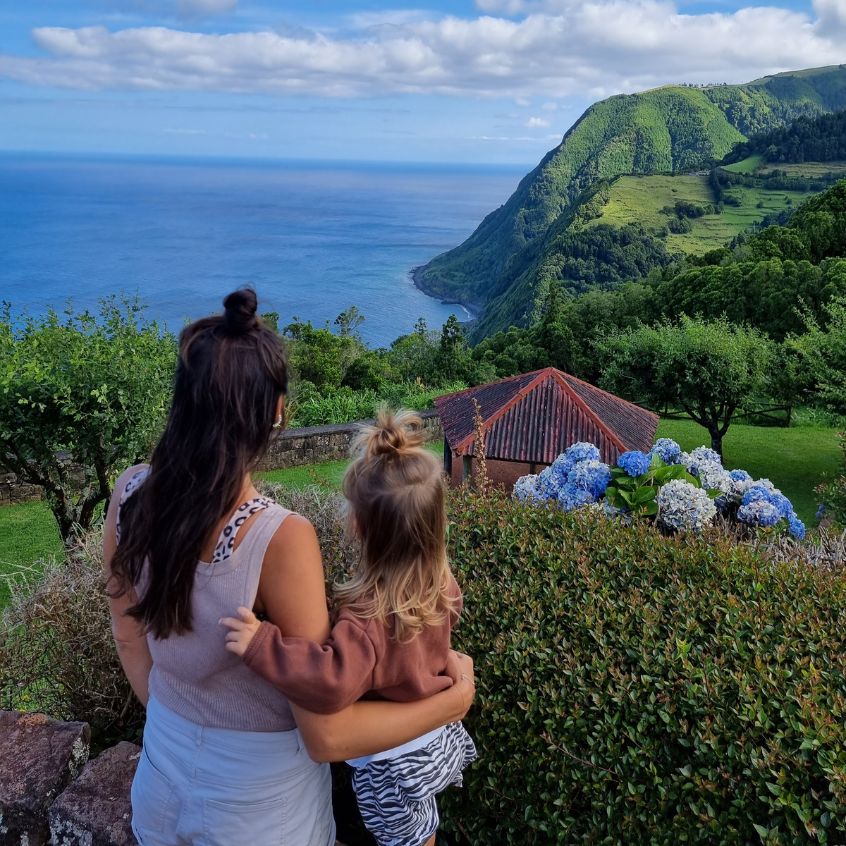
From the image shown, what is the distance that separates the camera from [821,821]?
2031 millimetres

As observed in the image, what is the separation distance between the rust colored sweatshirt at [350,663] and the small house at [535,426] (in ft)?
33.0

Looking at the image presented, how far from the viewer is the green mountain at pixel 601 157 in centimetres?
13200

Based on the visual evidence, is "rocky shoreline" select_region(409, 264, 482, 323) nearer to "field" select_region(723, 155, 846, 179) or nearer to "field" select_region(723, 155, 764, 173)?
"field" select_region(723, 155, 764, 173)

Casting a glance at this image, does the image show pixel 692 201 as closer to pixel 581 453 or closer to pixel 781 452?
pixel 781 452

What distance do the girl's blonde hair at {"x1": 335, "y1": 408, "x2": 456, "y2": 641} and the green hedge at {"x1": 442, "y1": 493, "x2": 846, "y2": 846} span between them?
80 centimetres

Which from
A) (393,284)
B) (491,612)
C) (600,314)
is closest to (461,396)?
(491,612)

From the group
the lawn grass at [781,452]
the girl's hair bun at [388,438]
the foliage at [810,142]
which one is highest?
the foliage at [810,142]

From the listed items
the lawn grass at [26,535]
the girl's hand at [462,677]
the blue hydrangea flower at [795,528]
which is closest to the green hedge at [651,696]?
the girl's hand at [462,677]

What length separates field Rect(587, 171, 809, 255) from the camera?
91.7 metres

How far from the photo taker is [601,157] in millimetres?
139750

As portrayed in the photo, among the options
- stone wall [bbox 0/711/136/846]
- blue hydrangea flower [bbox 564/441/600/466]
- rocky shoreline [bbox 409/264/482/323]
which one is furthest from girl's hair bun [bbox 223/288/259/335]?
rocky shoreline [bbox 409/264/482/323]

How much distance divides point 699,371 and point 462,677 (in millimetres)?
18630

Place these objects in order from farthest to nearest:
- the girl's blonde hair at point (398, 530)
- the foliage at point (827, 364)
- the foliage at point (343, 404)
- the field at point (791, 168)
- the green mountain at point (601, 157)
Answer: the green mountain at point (601, 157) → the field at point (791, 168) → the foliage at point (343, 404) → the foliage at point (827, 364) → the girl's blonde hair at point (398, 530)

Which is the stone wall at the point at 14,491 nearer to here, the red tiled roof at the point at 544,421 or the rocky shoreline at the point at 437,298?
the red tiled roof at the point at 544,421
